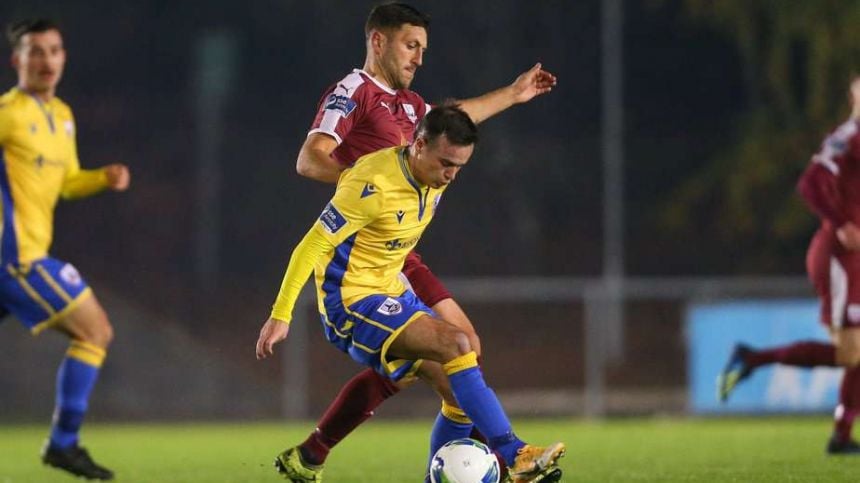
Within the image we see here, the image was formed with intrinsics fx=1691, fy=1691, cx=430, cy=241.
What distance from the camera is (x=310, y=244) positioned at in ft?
Result: 22.4

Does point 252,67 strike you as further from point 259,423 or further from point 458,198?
point 259,423

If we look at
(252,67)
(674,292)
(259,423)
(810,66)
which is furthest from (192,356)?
(252,67)

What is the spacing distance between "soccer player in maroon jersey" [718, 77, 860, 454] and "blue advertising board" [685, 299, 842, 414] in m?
5.49

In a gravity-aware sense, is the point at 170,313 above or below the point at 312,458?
below

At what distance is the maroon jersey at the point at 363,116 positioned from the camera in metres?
7.49

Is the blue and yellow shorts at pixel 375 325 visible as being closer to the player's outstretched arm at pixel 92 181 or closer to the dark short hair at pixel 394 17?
the dark short hair at pixel 394 17

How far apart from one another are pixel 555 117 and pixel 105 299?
10.7 meters

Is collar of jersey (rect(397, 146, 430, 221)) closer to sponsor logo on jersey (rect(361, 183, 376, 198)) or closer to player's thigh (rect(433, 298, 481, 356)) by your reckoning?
sponsor logo on jersey (rect(361, 183, 376, 198))

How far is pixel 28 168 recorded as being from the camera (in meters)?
8.23

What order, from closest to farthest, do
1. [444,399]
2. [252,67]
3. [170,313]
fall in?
[444,399] < [170,313] < [252,67]

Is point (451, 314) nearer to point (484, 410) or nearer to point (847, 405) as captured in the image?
point (484, 410)

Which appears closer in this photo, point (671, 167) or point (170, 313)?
point (170, 313)

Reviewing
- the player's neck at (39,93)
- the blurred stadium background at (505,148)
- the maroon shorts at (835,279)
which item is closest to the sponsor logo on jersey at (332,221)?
the player's neck at (39,93)

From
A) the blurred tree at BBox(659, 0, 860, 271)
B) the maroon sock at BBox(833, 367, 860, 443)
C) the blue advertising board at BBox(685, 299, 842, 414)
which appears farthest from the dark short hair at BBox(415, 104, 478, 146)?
the blurred tree at BBox(659, 0, 860, 271)
